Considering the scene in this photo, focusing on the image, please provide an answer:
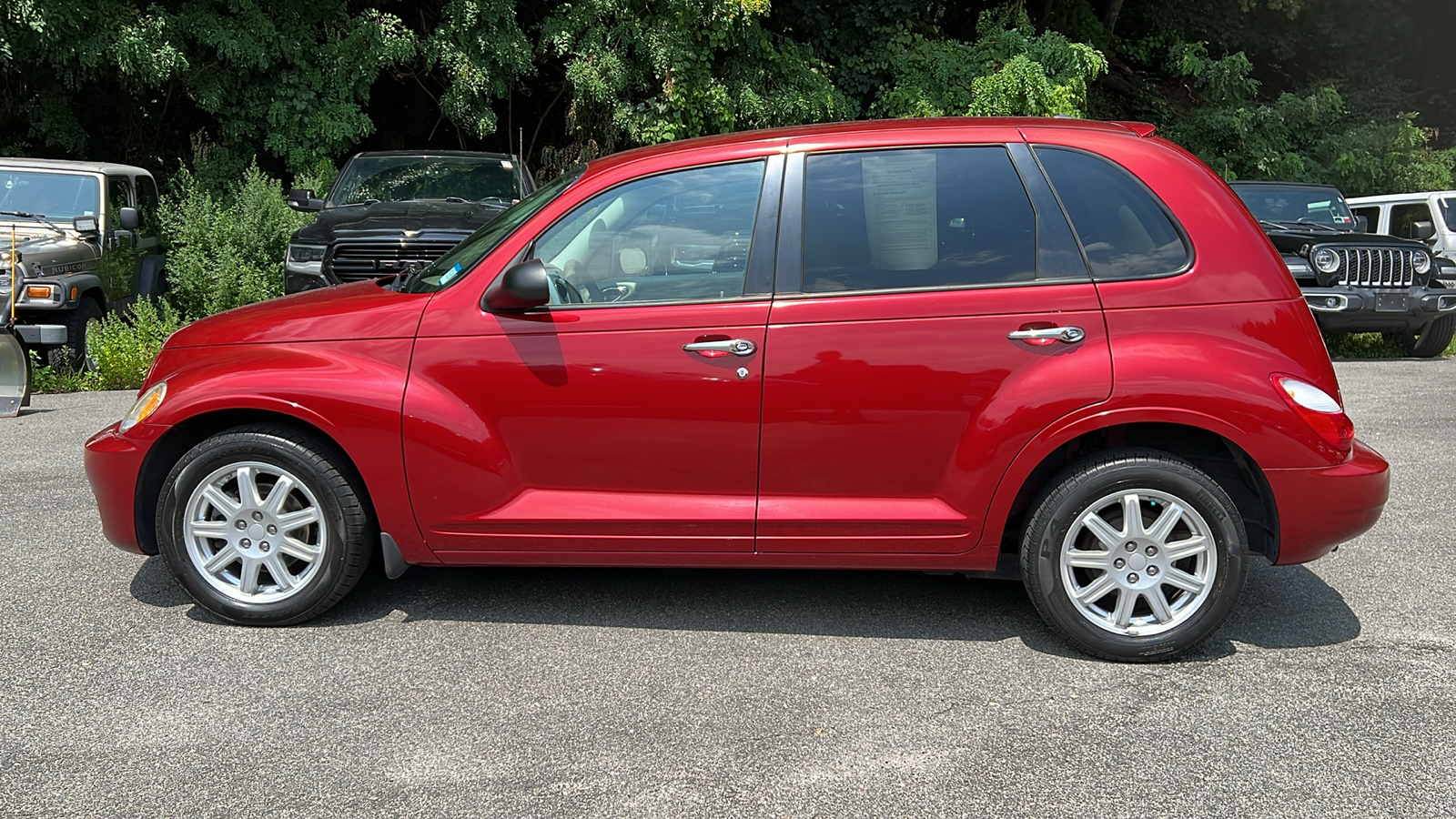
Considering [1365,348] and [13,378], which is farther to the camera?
[1365,348]

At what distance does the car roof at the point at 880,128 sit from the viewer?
4.23 meters

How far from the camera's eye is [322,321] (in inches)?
170

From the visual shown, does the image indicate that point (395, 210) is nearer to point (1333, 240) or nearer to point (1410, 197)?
point (1333, 240)

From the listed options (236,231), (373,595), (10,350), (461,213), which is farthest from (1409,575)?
(236,231)

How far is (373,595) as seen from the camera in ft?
15.6

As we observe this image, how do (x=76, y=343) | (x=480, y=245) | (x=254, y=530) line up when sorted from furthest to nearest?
(x=76, y=343) → (x=480, y=245) → (x=254, y=530)

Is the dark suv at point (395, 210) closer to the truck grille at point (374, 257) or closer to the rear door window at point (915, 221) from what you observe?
the truck grille at point (374, 257)

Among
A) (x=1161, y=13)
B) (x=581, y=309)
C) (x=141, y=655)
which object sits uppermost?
(x=1161, y=13)

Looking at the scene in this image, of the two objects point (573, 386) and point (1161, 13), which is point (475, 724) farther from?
point (1161, 13)

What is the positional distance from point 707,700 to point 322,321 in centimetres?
197

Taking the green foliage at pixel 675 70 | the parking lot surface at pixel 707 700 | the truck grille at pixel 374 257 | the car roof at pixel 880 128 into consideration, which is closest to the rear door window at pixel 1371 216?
the green foliage at pixel 675 70

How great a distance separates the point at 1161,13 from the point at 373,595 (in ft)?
73.5

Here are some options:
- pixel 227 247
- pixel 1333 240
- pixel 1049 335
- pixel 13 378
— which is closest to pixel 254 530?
pixel 1049 335

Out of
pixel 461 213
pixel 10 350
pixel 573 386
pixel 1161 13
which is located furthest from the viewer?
pixel 1161 13
